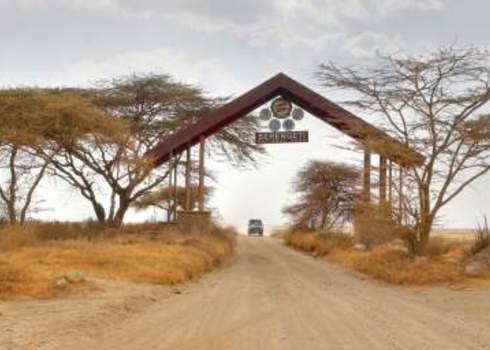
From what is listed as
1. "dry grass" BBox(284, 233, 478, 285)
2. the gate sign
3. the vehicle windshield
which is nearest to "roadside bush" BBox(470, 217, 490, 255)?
"dry grass" BBox(284, 233, 478, 285)

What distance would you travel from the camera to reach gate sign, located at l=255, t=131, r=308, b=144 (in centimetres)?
3384

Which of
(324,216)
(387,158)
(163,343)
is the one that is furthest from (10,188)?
(163,343)

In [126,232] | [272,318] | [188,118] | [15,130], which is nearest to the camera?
[272,318]

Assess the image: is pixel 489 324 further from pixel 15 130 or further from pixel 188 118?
pixel 188 118

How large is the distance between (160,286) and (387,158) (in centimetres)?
1035

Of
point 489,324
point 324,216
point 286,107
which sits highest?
point 286,107

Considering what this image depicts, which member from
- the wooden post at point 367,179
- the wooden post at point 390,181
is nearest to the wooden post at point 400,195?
the wooden post at point 390,181

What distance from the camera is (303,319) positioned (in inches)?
484

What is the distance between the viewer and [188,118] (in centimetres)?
3947

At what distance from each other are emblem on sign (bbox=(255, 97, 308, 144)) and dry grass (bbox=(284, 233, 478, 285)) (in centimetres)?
555

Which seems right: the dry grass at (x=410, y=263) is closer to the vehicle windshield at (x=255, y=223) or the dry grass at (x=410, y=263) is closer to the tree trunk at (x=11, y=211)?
the tree trunk at (x=11, y=211)

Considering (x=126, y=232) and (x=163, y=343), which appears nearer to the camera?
(x=163, y=343)

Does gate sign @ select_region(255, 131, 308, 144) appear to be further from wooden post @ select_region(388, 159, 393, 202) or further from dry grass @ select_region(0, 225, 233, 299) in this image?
wooden post @ select_region(388, 159, 393, 202)

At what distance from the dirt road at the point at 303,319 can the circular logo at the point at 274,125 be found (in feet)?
48.5
